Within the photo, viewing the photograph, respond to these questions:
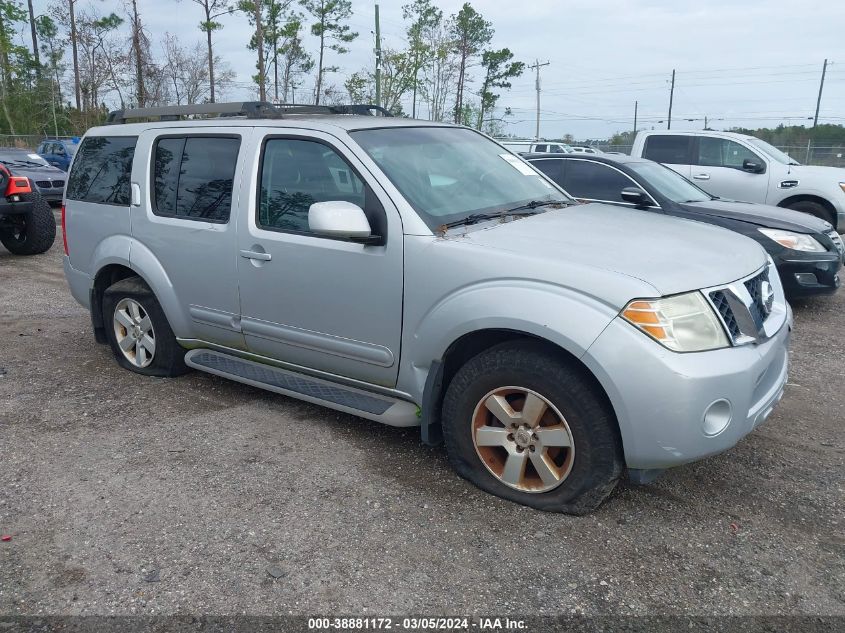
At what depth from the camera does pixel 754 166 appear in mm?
9906

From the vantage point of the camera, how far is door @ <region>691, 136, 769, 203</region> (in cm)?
1001

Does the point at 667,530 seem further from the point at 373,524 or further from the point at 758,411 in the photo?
the point at 373,524

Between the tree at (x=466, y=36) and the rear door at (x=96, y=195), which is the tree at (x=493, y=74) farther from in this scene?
the rear door at (x=96, y=195)

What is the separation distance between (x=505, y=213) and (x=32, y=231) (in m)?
8.49

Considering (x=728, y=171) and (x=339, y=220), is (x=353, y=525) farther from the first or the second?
(x=728, y=171)

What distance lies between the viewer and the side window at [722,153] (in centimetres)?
1017

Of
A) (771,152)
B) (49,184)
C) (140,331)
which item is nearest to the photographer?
(140,331)

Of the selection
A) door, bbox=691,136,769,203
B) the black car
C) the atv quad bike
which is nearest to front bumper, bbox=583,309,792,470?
→ the black car

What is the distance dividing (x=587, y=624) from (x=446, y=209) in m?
1.99

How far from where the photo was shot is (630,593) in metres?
2.65

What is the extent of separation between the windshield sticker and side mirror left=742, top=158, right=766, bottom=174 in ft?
22.2

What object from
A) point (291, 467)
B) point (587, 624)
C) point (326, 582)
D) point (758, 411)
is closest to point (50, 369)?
point (291, 467)

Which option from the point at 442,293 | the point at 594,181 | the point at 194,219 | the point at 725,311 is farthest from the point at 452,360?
the point at 594,181

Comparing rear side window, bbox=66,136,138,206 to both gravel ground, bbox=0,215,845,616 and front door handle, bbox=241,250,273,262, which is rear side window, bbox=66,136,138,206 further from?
gravel ground, bbox=0,215,845,616
